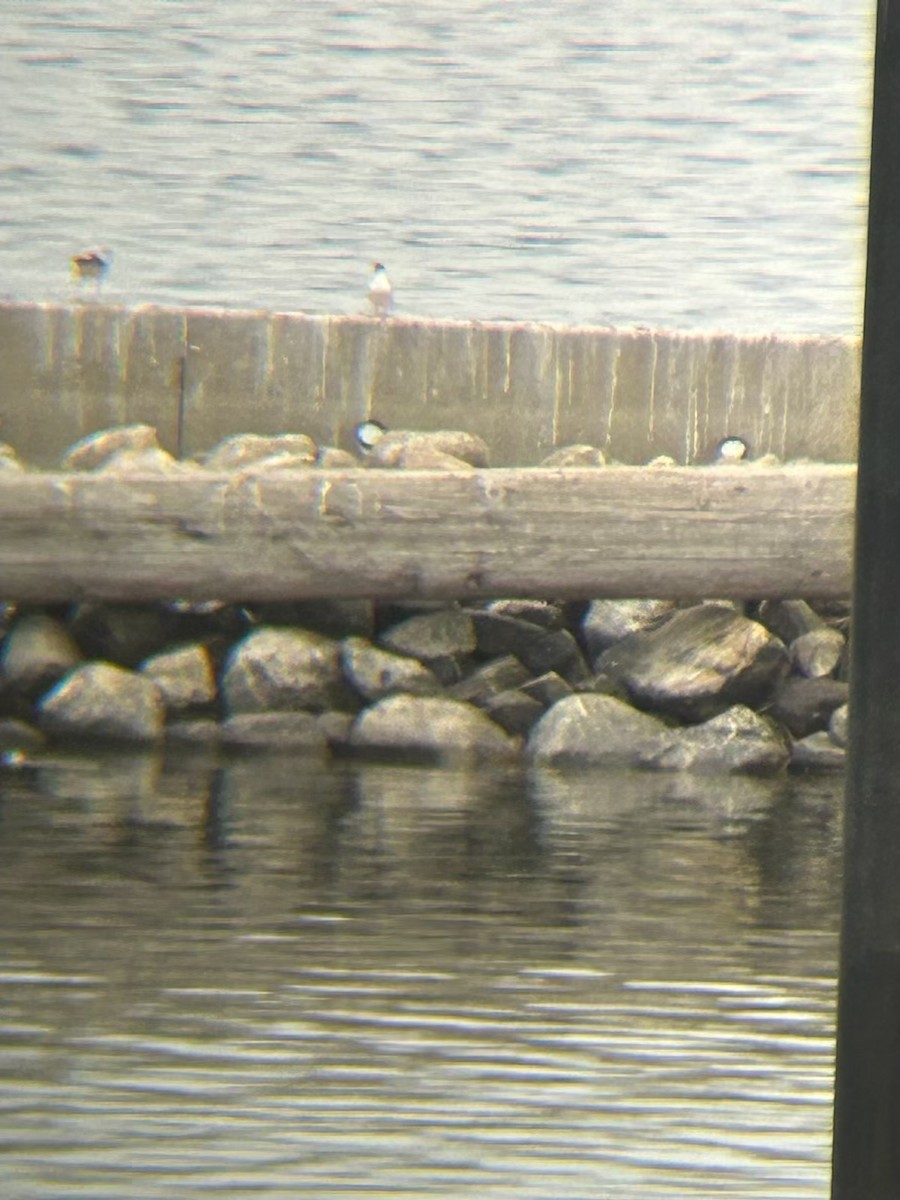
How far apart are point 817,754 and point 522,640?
1.52 metres

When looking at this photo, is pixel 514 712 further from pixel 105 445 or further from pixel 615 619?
pixel 105 445

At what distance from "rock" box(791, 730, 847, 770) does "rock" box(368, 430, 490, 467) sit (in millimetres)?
3240

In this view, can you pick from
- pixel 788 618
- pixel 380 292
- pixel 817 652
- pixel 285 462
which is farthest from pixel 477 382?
pixel 380 292

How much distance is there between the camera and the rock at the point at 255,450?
12.2m

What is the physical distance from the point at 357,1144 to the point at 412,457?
27.7 ft

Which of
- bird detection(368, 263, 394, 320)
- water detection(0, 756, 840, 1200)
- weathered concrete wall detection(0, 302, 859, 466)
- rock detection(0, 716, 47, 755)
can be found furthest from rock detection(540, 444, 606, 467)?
bird detection(368, 263, 394, 320)

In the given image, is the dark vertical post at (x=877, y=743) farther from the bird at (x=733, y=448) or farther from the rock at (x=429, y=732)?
the bird at (x=733, y=448)

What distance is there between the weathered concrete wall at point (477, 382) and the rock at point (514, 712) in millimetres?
3806

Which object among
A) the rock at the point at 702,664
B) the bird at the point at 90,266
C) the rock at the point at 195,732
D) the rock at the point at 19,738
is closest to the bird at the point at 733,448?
Result: the rock at the point at 702,664

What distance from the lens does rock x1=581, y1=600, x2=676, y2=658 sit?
10.4m

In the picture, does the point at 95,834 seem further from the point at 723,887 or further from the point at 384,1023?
the point at 384,1023

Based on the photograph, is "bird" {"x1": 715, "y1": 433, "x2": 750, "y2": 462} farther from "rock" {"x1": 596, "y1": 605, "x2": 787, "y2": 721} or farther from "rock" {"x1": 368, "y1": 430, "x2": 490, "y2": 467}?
"rock" {"x1": 596, "y1": 605, "x2": 787, "y2": 721}

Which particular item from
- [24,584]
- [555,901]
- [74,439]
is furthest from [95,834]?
[74,439]

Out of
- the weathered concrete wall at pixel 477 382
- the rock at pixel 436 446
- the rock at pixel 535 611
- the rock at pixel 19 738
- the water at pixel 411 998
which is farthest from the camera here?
the weathered concrete wall at pixel 477 382
